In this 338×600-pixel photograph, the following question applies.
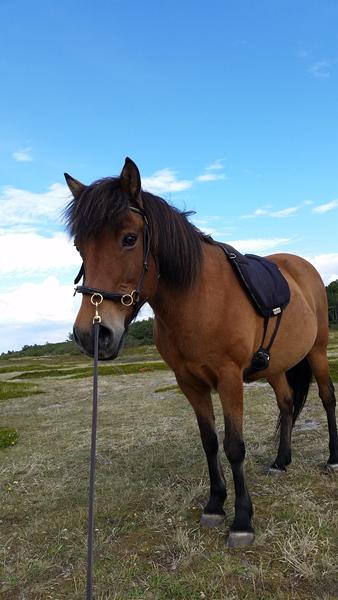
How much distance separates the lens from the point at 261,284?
5.08 m

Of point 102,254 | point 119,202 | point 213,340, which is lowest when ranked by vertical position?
point 213,340

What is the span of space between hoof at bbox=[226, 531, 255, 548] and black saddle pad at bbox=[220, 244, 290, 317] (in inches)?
89.4

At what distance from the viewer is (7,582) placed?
13.0 feet

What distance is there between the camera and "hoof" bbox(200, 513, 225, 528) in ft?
15.8

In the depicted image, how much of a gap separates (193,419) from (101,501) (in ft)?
16.0

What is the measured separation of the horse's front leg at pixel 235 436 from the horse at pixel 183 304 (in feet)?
0.03

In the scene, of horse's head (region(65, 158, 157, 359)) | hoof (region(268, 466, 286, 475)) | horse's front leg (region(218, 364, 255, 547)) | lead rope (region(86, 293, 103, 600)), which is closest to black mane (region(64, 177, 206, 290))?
horse's head (region(65, 158, 157, 359))

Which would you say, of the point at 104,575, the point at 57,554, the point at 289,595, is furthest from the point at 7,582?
the point at 289,595

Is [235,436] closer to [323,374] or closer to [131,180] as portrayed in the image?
[131,180]

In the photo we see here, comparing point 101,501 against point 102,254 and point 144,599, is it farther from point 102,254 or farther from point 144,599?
point 102,254

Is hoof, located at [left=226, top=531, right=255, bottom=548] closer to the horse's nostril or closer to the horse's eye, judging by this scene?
the horse's nostril

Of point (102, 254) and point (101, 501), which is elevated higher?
point (102, 254)

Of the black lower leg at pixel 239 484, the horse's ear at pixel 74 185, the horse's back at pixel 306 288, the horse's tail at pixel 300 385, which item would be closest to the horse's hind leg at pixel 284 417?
the horse's tail at pixel 300 385

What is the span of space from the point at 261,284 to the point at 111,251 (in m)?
2.16
